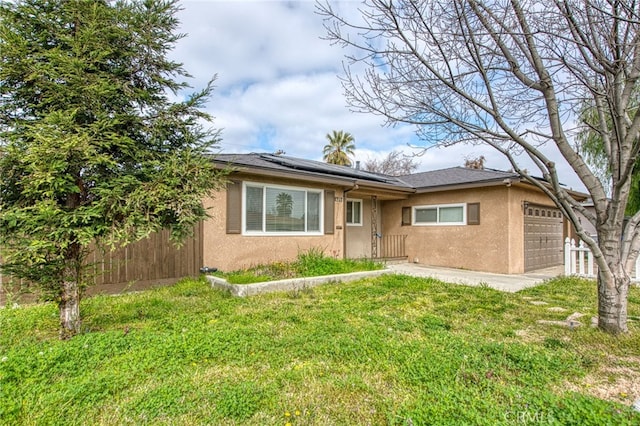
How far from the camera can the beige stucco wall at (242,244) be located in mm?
7559

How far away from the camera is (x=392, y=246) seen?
41.2 feet

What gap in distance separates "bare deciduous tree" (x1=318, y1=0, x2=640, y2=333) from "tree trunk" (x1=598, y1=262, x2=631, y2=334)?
11 millimetres

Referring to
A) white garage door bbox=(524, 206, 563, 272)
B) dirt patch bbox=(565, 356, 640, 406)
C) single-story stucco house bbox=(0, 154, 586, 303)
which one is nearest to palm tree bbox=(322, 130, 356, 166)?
single-story stucco house bbox=(0, 154, 586, 303)

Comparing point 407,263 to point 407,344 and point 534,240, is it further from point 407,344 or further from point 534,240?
point 407,344

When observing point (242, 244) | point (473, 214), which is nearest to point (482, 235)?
point (473, 214)

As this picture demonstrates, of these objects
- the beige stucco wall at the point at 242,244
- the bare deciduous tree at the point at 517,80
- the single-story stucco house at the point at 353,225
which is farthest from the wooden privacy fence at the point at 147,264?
the bare deciduous tree at the point at 517,80

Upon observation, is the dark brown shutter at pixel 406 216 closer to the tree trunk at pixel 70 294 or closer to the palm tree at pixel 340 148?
the tree trunk at pixel 70 294

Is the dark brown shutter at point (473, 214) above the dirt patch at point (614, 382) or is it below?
above

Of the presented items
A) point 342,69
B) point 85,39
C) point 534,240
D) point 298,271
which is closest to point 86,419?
point 85,39

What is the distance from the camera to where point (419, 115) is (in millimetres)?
4418

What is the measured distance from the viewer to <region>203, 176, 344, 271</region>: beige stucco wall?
7559mm

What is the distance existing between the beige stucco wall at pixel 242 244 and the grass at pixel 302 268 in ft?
0.76

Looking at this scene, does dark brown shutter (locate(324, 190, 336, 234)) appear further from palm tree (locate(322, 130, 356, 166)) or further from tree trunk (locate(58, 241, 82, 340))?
palm tree (locate(322, 130, 356, 166))

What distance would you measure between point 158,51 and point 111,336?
338 centimetres
